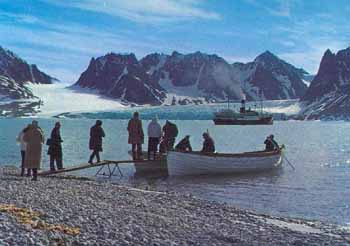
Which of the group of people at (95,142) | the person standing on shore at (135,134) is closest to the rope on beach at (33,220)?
the group of people at (95,142)

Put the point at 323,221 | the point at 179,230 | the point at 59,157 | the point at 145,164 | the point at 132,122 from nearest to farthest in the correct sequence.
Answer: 1. the point at 179,230
2. the point at 323,221
3. the point at 59,157
4. the point at 132,122
5. the point at 145,164

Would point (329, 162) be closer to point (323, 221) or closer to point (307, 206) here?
point (307, 206)

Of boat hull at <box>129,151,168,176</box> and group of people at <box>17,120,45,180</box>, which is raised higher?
group of people at <box>17,120,45,180</box>

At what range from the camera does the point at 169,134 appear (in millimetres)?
32562

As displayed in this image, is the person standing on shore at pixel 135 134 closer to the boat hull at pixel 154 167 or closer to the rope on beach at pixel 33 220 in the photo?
the boat hull at pixel 154 167

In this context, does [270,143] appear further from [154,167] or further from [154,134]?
[154,134]

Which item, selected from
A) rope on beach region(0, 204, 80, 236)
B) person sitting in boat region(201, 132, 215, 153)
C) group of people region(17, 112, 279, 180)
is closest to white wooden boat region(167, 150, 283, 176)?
person sitting in boat region(201, 132, 215, 153)

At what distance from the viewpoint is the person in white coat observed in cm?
3020

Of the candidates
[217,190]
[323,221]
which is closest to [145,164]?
[217,190]

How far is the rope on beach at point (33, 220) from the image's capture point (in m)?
11.7

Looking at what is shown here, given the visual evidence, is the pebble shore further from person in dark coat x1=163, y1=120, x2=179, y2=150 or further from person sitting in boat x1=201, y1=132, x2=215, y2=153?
person sitting in boat x1=201, y1=132, x2=215, y2=153

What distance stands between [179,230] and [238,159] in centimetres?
2164

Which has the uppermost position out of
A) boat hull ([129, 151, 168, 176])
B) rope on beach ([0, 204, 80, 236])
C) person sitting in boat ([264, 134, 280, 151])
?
person sitting in boat ([264, 134, 280, 151])

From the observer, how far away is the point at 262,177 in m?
34.2
